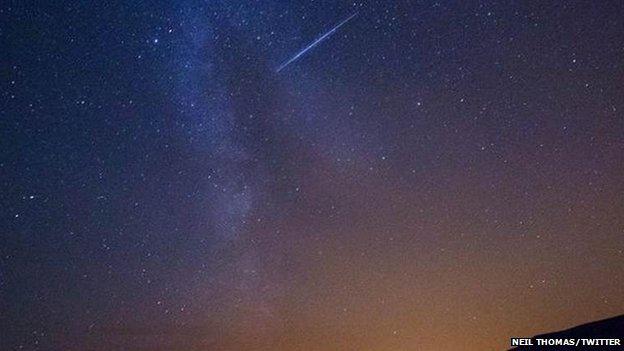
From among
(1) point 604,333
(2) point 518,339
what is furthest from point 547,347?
(1) point 604,333

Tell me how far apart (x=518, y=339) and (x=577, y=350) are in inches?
106

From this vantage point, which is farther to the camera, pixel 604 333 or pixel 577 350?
pixel 604 333

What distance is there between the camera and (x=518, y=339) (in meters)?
23.7

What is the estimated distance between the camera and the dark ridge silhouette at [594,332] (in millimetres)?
22267

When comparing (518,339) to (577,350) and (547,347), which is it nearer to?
(547,347)

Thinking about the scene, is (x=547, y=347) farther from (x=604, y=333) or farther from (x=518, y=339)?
(x=604, y=333)

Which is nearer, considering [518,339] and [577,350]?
[577,350]

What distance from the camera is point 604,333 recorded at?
2331 cm

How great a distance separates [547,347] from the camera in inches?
899

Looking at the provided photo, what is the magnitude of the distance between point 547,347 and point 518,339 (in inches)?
49.4

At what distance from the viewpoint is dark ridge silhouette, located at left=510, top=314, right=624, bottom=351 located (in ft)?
73.1

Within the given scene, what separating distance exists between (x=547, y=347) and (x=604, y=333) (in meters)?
2.80

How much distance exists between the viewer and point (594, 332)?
2423cm
